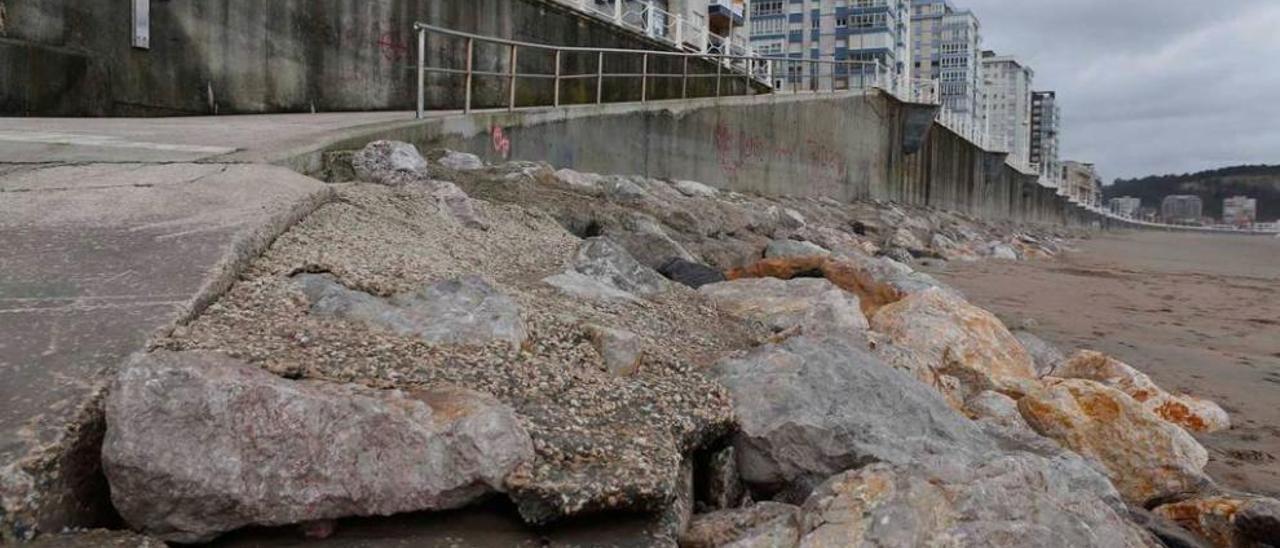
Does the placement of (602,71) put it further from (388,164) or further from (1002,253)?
(1002,253)

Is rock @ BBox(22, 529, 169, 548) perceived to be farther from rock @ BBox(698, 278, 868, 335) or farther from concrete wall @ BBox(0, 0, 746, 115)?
concrete wall @ BBox(0, 0, 746, 115)

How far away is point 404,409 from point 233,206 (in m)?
2.09

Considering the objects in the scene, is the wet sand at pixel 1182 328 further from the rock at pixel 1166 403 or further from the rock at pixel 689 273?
the rock at pixel 689 273

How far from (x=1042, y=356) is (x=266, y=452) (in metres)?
4.74

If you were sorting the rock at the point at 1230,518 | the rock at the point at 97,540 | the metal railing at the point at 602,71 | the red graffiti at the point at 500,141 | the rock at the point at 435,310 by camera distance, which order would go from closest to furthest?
the rock at the point at 97,540
the rock at the point at 1230,518
the rock at the point at 435,310
the metal railing at the point at 602,71
the red graffiti at the point at 500,141

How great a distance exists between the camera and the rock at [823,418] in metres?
2.59

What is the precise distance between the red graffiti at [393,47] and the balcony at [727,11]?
92.7ft

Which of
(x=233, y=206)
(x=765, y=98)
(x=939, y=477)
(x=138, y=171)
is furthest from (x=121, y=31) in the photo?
(x=765, y=98)

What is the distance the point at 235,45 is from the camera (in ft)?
31.9

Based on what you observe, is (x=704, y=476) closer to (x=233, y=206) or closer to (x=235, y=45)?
(x=233, y=206)

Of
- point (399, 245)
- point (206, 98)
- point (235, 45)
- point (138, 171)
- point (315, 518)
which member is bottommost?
point (315, 518)

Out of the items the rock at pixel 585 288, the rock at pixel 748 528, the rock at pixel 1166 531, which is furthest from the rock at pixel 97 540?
the rock at pixel 1166 531

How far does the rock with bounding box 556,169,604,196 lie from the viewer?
25.7ft

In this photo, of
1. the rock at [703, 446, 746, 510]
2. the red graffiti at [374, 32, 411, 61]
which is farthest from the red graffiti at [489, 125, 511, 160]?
the rock at [703, 446, 746, 510]
